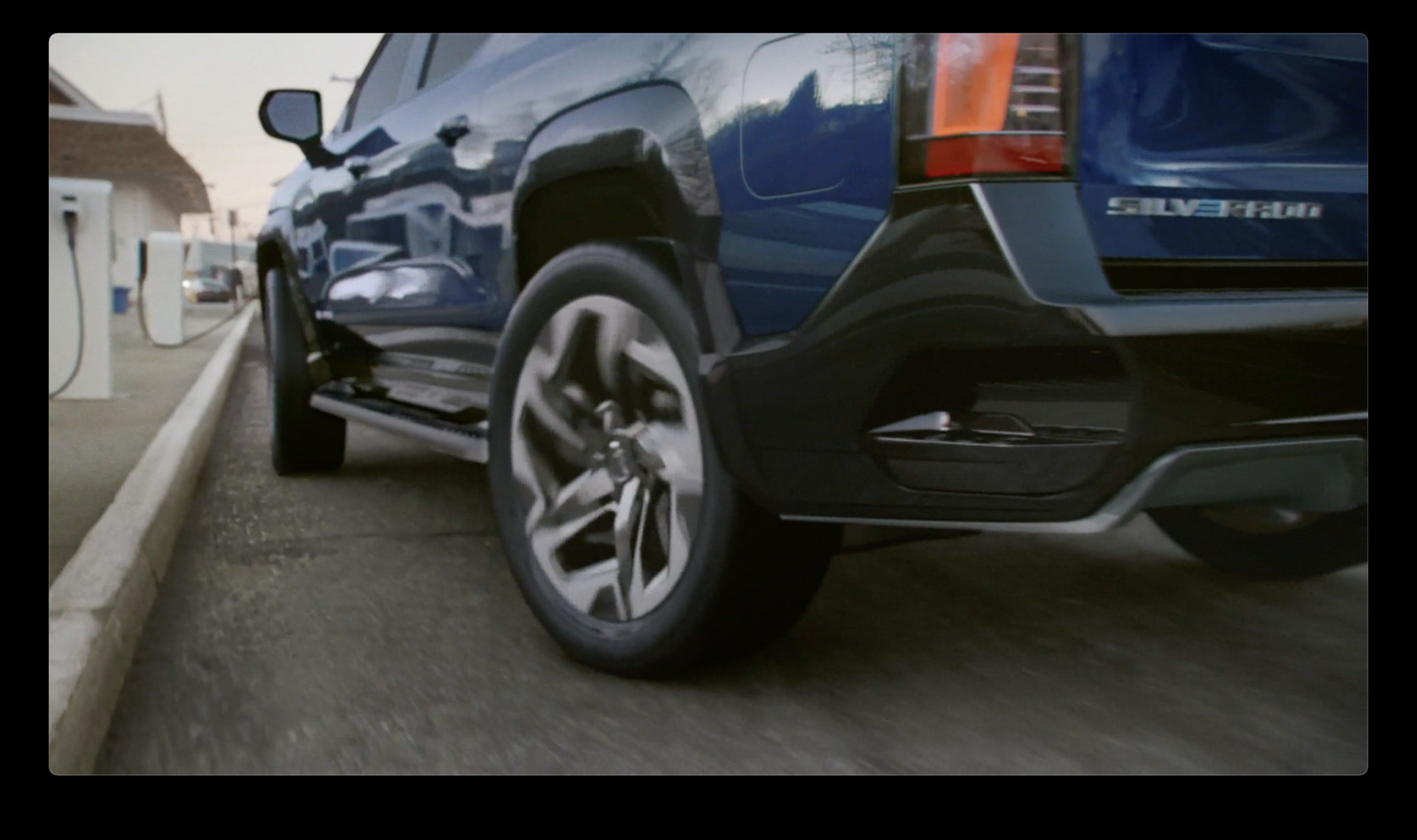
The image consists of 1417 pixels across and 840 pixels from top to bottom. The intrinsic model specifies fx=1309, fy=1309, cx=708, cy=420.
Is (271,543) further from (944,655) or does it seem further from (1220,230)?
(1220,230)

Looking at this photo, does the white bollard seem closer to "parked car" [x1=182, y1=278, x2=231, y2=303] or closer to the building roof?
the building roof

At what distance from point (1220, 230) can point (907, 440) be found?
550 mm

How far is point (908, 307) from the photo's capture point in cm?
193

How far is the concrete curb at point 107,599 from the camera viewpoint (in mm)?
2275

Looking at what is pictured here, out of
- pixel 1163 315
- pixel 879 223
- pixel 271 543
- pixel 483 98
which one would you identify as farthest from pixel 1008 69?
pixel 271 543

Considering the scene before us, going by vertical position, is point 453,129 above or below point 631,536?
above

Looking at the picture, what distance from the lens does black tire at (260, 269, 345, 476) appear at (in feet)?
16.6

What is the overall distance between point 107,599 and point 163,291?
12210 mm

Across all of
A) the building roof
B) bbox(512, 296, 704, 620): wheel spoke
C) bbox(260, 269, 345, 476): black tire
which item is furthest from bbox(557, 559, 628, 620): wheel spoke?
the building roof

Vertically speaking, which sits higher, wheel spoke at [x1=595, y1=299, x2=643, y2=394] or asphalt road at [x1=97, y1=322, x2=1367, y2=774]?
wheel spoke at [x1=595, y1=299, x2=643, y2=394]

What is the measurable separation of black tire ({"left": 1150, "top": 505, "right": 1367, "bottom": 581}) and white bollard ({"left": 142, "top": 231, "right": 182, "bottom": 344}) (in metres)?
12.6

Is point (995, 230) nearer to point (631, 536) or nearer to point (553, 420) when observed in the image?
point (631, 536)

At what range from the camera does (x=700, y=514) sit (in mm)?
2342

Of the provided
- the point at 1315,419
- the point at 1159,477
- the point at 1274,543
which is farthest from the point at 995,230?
the point at 1274,543
